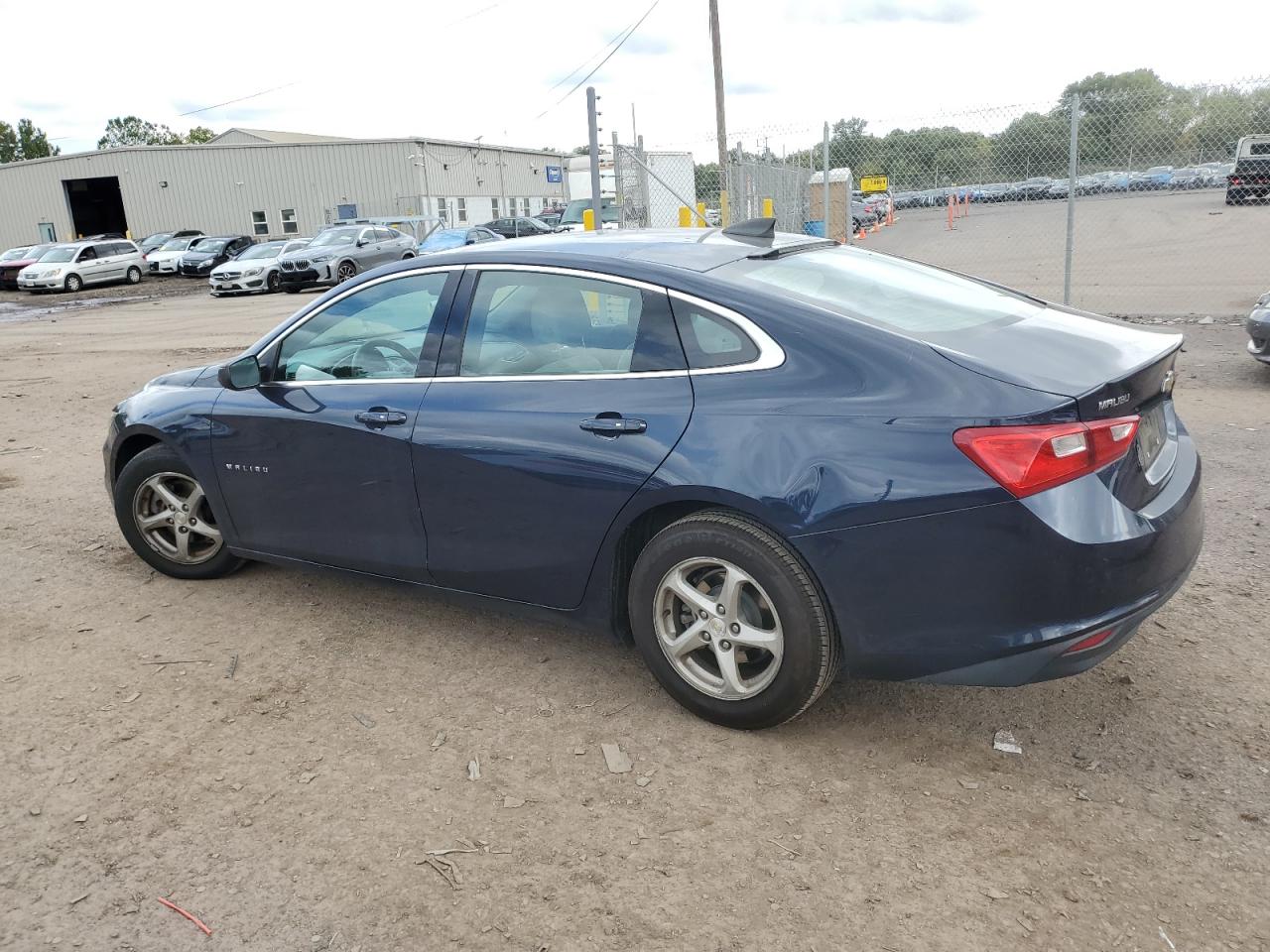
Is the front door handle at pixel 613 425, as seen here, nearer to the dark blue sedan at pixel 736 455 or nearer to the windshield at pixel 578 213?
the dark blue sedan at pixel 736 455

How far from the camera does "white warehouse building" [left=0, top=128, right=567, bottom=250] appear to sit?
48531mm

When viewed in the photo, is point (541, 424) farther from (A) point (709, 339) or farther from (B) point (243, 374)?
(B) point (243, 374)

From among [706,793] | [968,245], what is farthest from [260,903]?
[968,245]

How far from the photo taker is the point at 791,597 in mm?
3090

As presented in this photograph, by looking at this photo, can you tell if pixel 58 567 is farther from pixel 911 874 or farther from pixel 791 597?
pixel 911 874

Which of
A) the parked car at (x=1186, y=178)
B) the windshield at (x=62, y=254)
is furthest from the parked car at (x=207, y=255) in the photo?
the parked car at (x=1186, y=178)

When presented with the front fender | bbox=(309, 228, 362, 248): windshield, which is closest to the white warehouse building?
bbox=(309, 228, 362, 248): windshield

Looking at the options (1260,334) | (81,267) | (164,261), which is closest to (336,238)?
(81,267)

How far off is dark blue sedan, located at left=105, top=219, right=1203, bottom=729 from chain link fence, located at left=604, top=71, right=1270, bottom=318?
871 cm

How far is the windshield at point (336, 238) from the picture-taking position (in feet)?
86.1

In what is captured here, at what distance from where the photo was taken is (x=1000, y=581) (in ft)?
9.29

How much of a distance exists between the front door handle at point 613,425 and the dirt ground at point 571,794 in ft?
3.32

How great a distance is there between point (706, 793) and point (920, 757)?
2.33 feet

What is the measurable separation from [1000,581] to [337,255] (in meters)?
25.0
